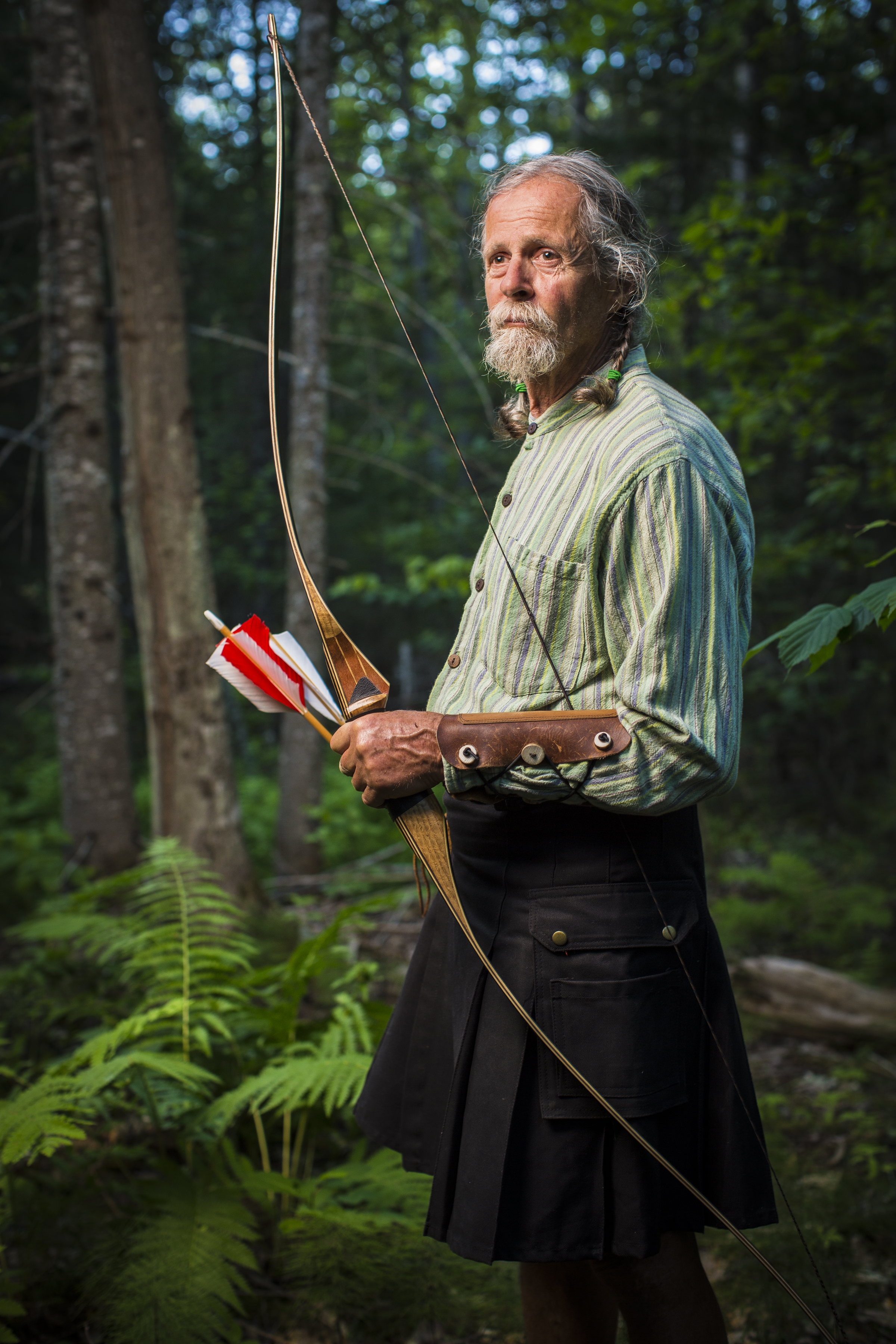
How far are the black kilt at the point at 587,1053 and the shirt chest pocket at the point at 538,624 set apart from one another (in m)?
0.20

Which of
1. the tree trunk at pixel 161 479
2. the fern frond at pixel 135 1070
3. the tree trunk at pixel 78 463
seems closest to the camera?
the fern frond at pixel 135 1070

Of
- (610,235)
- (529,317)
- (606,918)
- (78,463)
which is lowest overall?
(606,918)

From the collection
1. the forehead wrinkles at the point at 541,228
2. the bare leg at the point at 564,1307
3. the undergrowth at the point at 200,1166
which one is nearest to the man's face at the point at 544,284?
the forehead wrinkles at the point at 541,228

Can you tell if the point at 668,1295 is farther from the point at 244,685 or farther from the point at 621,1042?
the point at 244,685

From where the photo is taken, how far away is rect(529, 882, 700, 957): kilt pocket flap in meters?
1.33

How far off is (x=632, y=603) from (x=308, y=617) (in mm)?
5035

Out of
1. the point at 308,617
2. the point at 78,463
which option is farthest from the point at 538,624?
the point at 308,617

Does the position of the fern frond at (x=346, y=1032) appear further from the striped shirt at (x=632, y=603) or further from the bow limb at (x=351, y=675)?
the striped shirt at (x=632, y=603)

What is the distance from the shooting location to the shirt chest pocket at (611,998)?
1291 mm

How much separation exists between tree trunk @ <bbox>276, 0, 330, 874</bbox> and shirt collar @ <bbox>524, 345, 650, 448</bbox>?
443cm

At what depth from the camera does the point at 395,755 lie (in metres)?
1.34

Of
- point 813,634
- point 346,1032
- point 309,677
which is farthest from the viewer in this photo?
point 346,1032

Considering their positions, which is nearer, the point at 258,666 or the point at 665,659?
the point at 665,659

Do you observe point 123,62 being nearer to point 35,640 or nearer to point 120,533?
point 35,640
